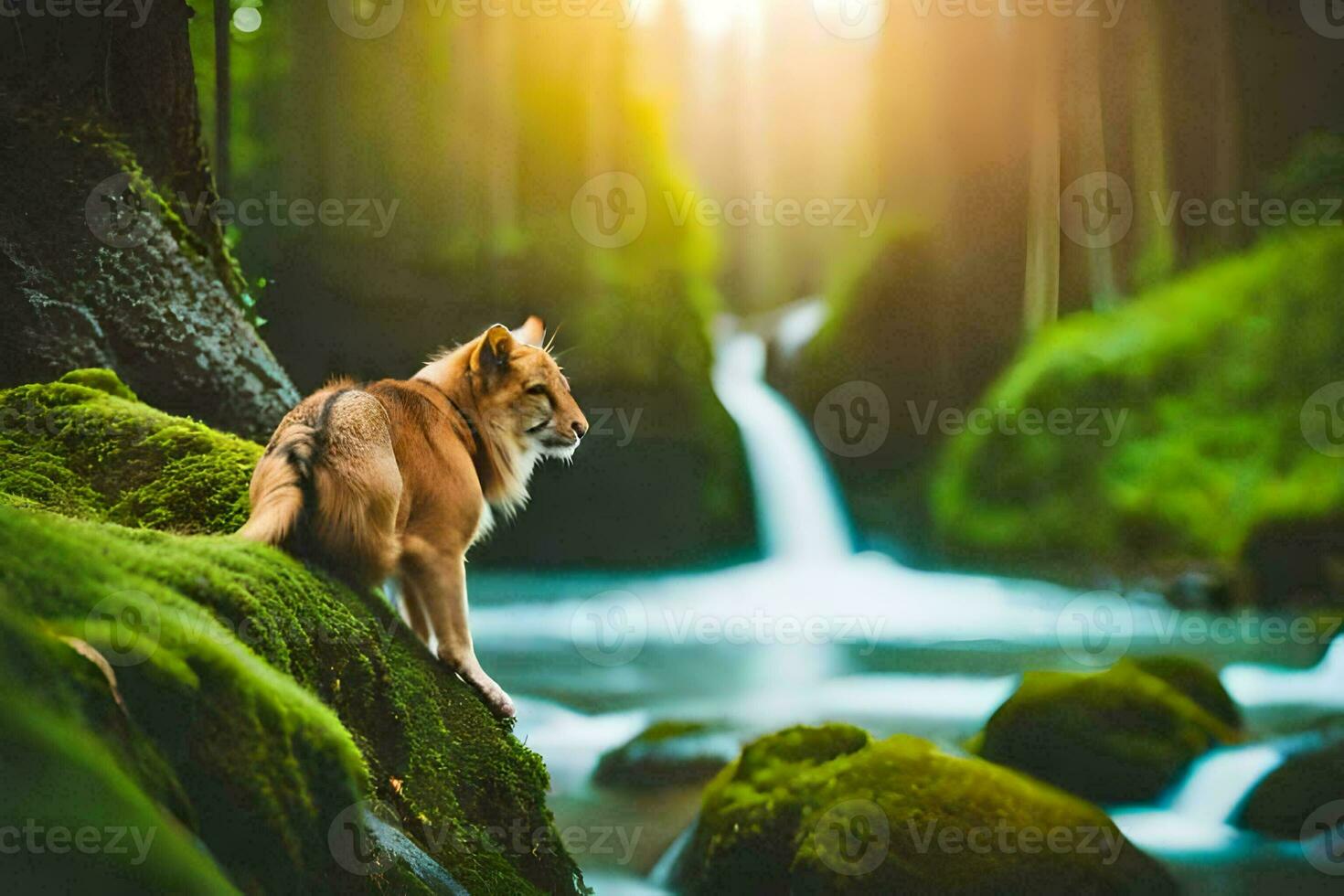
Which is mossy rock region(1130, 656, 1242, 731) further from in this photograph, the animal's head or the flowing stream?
the animal's head

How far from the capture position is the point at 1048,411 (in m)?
13.2

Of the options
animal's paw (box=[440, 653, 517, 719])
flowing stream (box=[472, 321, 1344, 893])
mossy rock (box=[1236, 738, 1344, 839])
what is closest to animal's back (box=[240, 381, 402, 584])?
animal's paw (box=[440, 653, 517, 719])

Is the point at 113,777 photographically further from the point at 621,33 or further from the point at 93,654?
the point at 621,33

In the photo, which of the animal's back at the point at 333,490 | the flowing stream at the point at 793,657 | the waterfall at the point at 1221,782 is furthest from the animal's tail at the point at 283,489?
the waterfall at the point at 1221,782

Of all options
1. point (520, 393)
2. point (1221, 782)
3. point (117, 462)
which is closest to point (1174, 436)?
point (1221, 782)

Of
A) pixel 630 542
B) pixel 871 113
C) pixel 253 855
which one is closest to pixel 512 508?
pixel 253 855

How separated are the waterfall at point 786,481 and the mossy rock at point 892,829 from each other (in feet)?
26.4

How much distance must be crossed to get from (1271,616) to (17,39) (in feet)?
35.1

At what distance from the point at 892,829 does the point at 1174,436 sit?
31.0 ft

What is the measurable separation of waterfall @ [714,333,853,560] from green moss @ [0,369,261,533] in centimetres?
958

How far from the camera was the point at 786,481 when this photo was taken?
13.3 m

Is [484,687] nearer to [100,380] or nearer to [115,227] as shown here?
[100,380]

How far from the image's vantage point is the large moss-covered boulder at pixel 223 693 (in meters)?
1.74

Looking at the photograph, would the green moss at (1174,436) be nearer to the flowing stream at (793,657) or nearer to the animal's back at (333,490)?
the flowing stream at (793,657)
